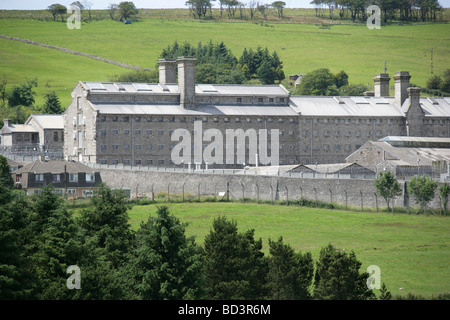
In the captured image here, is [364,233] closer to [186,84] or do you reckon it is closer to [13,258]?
[13,258]

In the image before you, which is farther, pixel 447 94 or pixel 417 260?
pixel 447 94

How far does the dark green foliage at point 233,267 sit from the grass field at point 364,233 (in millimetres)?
5304

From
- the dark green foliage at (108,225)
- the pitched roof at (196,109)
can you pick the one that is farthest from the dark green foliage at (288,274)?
the pitched roof at (196,109)

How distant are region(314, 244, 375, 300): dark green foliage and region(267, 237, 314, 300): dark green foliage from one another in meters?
0.79

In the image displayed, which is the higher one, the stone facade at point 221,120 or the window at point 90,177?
the stone facade at point 221,120

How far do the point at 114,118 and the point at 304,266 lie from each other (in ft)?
180

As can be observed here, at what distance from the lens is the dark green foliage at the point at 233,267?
1645 inches

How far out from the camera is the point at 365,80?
171 m

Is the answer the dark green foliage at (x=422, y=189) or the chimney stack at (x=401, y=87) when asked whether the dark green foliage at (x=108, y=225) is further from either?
the chimney stack at (x=401, y=87)

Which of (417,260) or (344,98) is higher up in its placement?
(344,98)

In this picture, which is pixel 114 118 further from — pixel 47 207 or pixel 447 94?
pixel 447 94

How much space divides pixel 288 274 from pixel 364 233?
64.1ft
